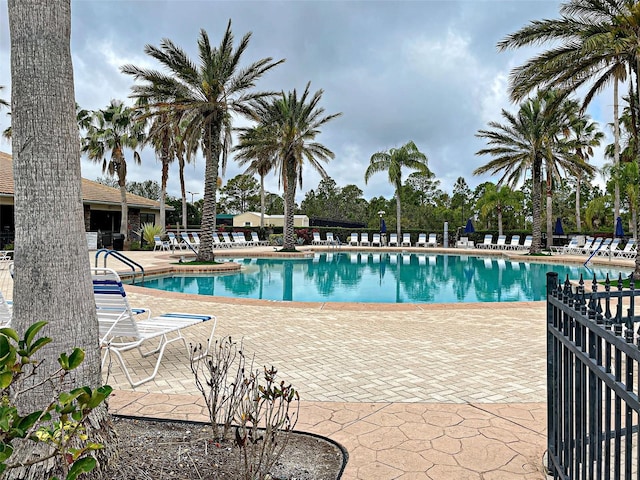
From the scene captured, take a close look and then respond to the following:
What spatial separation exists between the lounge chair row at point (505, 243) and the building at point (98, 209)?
70.1 feet

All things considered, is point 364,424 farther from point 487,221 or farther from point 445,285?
point 487,221

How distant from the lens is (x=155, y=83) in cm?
1616

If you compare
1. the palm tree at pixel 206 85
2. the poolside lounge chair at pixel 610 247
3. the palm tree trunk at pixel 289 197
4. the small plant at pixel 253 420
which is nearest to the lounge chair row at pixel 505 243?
the poolside lounge chair at pixel 610 247

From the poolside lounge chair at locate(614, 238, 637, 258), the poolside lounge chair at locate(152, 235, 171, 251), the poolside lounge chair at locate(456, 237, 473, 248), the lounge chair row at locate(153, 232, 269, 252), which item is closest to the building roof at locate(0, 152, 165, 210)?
the poolside lounge chair at locate(152, 235, 171, 251)

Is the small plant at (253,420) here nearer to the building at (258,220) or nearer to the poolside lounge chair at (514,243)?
the poolside lounge chair at (514,243)

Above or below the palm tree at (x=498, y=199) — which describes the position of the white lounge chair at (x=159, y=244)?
below

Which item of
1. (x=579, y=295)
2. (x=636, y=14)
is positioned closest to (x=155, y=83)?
(x=636, y=14)

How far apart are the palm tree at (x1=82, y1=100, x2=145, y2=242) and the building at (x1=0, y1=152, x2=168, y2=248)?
1645 millimetres

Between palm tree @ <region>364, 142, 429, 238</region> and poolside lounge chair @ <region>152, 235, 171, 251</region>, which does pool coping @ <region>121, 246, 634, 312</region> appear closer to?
poolside lounge chair @ <region>152, 235, 171, 251</region>

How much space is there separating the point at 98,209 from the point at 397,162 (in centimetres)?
1890

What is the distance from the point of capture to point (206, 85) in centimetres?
1625

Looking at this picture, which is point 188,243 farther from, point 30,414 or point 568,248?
point 568,248

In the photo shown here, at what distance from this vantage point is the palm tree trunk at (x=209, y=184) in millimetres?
17062

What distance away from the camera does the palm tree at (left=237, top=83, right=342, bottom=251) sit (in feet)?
74.5
